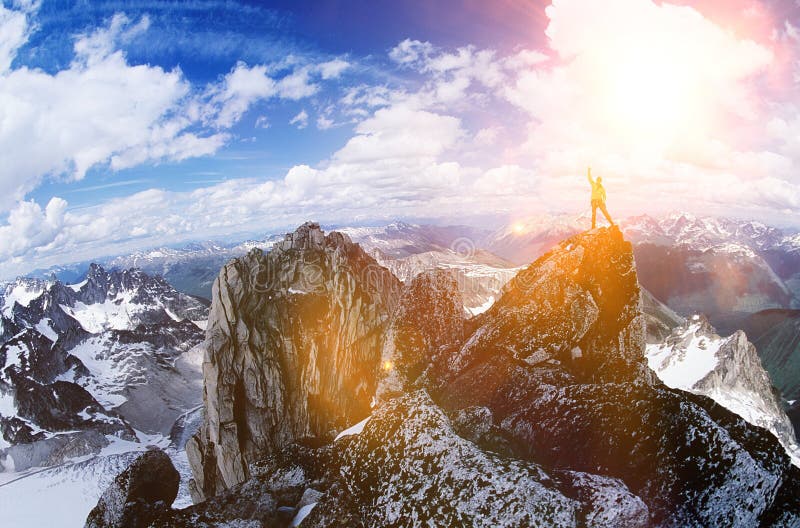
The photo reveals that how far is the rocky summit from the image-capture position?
39.3 ft

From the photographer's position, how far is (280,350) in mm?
99062

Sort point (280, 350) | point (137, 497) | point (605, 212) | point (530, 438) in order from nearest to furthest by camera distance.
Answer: point (137, 497)
point (530, 438)
point (605, 212)
point (280, 350)

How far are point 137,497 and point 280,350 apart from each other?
8433 cm

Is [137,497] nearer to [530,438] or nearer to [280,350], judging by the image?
[530,438]

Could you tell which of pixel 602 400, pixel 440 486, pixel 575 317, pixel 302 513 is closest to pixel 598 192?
pixel 575 317

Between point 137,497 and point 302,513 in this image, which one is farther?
point 137,497

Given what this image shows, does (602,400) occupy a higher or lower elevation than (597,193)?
lower

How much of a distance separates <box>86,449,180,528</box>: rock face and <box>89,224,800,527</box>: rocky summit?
0.91m

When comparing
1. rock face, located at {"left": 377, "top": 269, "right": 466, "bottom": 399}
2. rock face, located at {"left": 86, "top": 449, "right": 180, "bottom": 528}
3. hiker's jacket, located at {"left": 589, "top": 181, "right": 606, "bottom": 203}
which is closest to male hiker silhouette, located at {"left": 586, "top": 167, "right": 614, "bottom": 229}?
hiker's jacket, located at {"left": 589, "top": 181, "right": 606, "bottom": 203}

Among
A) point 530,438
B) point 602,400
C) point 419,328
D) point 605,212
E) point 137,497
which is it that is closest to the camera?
point 602,400

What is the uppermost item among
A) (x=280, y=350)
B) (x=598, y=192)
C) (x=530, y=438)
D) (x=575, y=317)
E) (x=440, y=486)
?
(x=598, y=192)

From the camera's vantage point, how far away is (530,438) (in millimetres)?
17438

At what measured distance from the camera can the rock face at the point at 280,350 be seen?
8106cm

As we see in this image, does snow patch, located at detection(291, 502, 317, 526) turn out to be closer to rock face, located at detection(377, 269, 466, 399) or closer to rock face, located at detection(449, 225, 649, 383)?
rock face, located at detection(377, 269, 466, 399)
